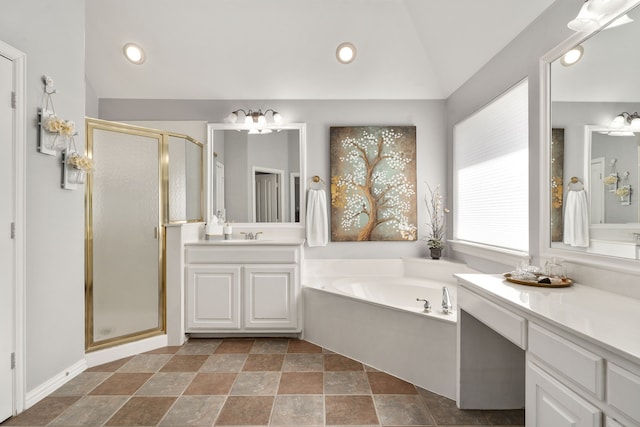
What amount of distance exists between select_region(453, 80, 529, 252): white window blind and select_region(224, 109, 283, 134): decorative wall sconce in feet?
5.89

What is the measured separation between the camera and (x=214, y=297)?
3.02m

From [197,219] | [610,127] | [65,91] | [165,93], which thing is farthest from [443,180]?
[65,91]

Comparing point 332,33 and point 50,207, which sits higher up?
point 332,33

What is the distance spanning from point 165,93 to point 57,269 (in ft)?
6.71

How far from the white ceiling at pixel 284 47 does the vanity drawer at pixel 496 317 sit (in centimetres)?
184

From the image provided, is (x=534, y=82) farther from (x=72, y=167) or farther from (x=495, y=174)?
(x=72, y=167)

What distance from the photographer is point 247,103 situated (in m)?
3.56

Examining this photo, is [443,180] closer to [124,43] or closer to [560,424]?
[560,424]

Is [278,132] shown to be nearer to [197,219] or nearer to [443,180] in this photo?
[197,219]

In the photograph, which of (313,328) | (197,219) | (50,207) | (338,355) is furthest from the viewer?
(197,219)

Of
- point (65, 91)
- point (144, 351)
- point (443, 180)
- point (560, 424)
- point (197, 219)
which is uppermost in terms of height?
point (65, 91)

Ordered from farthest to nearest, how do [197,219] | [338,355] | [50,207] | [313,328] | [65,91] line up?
[197,219] → [313,328] → [338,355] → [65,91] → [50,207]

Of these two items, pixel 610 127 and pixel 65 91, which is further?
pixel 65 91

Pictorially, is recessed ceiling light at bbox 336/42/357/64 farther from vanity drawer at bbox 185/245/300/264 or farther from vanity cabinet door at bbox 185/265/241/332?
vanity cabinet door at bbox 185/265/241/332
